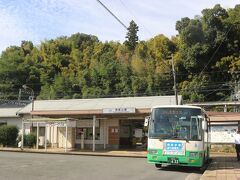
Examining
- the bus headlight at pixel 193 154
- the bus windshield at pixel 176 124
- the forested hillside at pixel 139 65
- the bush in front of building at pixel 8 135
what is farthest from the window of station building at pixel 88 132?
the forested hillside at pixel 139 65

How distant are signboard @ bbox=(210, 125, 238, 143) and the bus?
49.3ft

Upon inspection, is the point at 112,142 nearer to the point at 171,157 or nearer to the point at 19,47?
the point at 171,157

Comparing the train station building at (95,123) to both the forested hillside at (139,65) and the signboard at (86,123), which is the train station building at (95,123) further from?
the forested hillside at (139,65)

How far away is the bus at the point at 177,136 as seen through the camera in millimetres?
16172

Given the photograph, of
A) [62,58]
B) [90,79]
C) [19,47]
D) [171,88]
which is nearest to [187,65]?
[171,88]

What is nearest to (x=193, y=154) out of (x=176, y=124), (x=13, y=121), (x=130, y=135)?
(x=176, y=124)

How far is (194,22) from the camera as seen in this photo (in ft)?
176

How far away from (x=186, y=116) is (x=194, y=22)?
128 ft

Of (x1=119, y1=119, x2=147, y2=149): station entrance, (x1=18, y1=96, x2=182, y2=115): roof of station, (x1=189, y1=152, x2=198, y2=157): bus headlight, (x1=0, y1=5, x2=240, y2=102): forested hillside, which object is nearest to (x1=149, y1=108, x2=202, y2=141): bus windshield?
(x1=189, y1=152, x2=198, y2=157): bus headlight

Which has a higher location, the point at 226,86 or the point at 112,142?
the point at 226,86

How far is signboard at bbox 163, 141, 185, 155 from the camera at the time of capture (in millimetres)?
16188

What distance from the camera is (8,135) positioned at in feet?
107

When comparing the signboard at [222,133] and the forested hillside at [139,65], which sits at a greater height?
the forested hillside at [139,65]

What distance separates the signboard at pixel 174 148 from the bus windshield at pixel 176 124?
263mm
